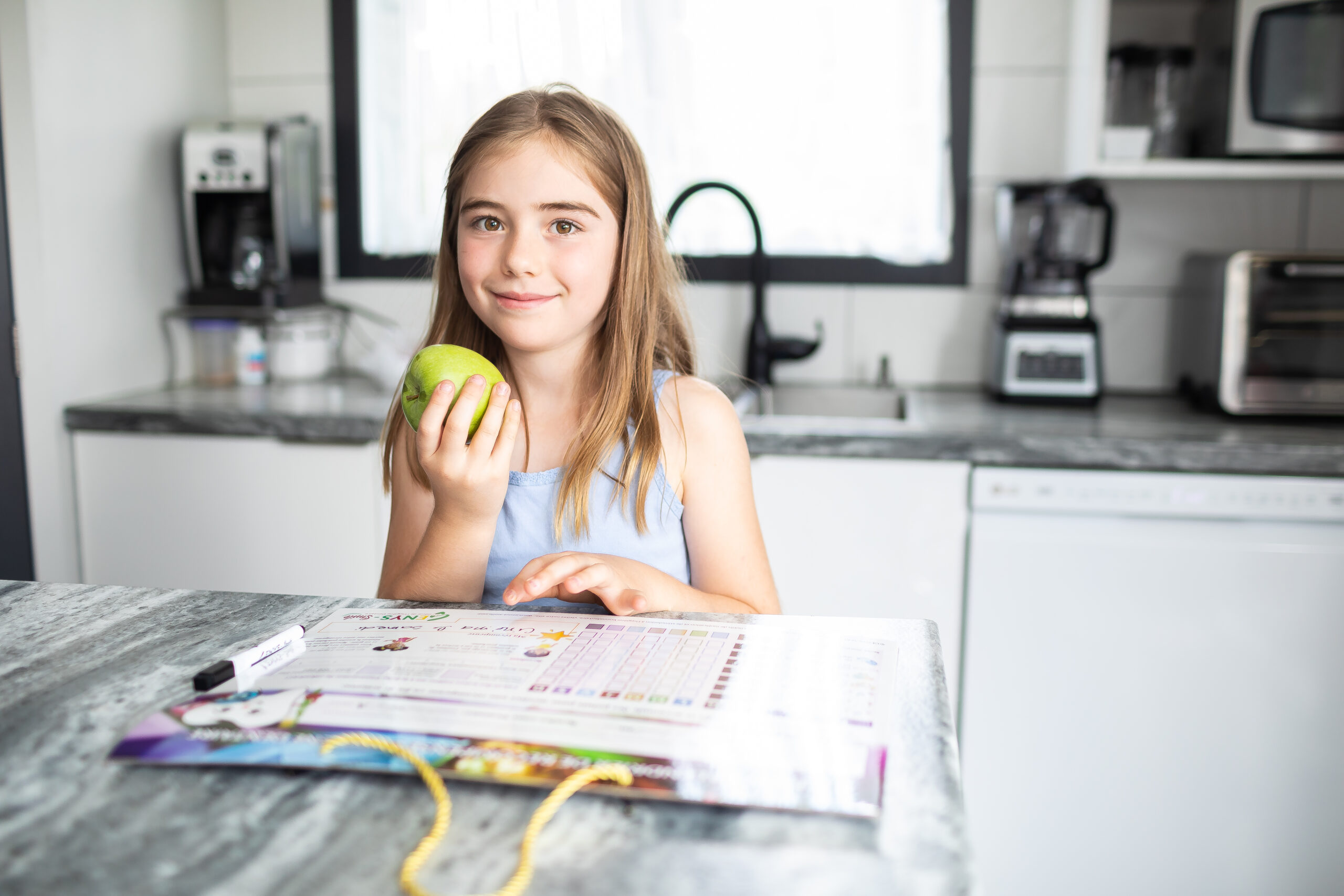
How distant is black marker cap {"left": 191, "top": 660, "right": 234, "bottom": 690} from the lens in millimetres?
604

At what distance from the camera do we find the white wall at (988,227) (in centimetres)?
207

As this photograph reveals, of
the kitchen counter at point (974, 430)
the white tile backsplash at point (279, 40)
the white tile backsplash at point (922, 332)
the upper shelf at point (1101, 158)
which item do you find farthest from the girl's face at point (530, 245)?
the white tile backsplash at point (279, 40)

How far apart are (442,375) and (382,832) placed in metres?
0.48

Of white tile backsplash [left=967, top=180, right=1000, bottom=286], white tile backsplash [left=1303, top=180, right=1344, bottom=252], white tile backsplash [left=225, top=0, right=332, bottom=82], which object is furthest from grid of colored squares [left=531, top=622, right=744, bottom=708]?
white tile backsplash [left=225, top=0, right=332, bottom=82]

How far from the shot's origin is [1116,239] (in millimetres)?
2113

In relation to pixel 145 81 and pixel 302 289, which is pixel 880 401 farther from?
pixel 145 81

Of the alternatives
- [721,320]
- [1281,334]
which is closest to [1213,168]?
[1281,334]

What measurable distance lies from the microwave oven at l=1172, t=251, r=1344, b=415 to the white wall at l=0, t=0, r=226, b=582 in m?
2.05

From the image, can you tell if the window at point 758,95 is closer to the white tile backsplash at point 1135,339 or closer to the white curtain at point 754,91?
the white curtain at point 754,91

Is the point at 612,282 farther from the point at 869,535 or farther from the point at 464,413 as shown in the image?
the point at 869,535

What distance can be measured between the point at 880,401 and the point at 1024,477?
1.81 ft

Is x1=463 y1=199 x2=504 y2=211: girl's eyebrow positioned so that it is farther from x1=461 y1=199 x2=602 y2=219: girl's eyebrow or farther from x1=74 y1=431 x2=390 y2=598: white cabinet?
x1=74 y1=431 x2=390 y2=598: white cabinet

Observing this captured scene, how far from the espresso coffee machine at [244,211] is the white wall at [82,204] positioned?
0.09m

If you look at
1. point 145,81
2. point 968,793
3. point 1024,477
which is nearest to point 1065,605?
point 1024,477
